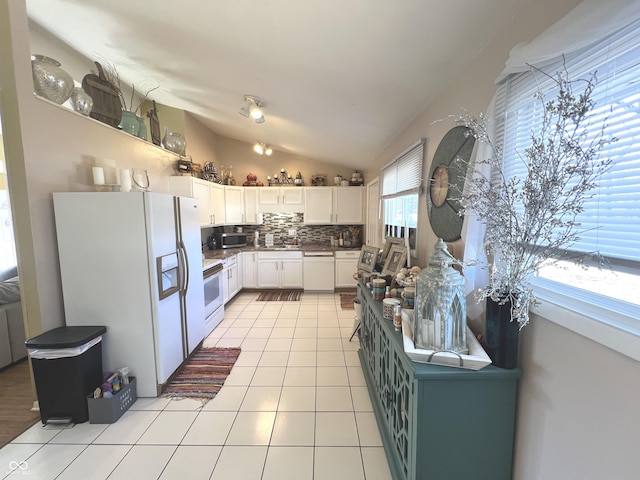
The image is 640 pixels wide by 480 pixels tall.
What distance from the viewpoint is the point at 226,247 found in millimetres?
4961

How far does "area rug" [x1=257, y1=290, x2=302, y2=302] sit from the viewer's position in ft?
15.3

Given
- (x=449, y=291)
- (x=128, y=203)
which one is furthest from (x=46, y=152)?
(x=449, y=291)

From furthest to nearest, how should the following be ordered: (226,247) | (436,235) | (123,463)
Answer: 1. (226,247)
2. (436,235)
3. (123,463)

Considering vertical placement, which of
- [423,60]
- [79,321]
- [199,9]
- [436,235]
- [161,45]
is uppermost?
[161,45]

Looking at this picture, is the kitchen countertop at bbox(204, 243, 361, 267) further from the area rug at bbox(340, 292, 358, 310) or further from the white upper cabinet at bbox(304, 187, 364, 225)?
the area rug at bbox(340, 292, 358, 310)

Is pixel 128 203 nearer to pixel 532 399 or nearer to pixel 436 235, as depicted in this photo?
pixel 436 235

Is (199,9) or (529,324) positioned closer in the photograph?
(529,324)

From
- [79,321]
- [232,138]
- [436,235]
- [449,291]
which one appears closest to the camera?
[449,291]

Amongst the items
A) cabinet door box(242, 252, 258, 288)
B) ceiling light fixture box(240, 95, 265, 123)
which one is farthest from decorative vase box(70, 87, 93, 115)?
cabinet door box(242, 252, 258, 288)

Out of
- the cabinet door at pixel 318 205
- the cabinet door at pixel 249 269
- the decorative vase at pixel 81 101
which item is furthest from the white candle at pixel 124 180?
the cabinet door at pixel 318 205

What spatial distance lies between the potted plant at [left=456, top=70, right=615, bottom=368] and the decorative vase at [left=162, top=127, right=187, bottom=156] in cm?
383

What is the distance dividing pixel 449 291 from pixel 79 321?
2.68m

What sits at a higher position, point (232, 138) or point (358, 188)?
point (232, 138)

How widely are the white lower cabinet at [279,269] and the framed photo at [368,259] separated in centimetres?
203
